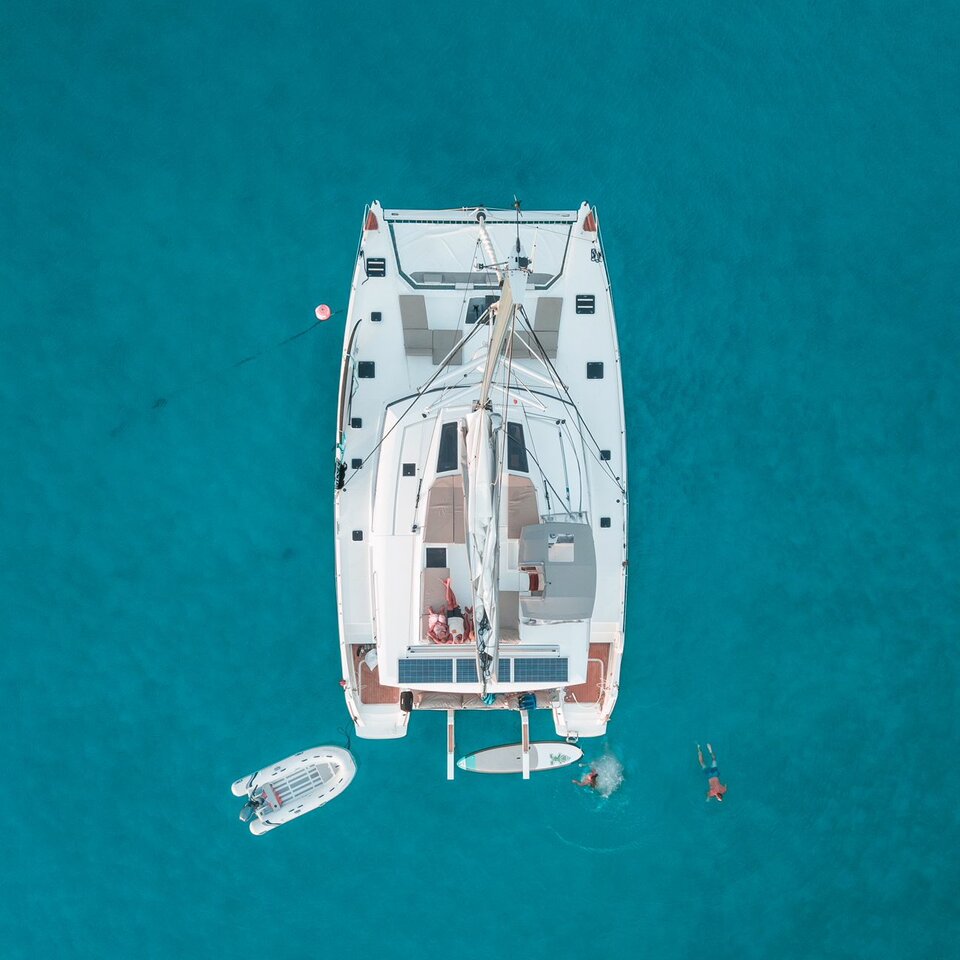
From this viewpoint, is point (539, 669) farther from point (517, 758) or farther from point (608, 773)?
point (608, 773)

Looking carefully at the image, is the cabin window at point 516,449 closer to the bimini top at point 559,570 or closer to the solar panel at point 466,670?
the bimini top at point 559,570

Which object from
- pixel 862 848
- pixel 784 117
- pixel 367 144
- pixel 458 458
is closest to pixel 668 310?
pixel 784 117

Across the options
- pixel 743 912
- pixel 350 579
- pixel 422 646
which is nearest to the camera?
pixel 422 646

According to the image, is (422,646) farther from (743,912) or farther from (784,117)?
(784,117)

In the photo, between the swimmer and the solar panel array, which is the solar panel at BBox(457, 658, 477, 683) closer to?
the solar panel array

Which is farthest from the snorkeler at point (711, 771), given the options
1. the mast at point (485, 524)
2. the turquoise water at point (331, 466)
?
the mast at point (485, 524)
